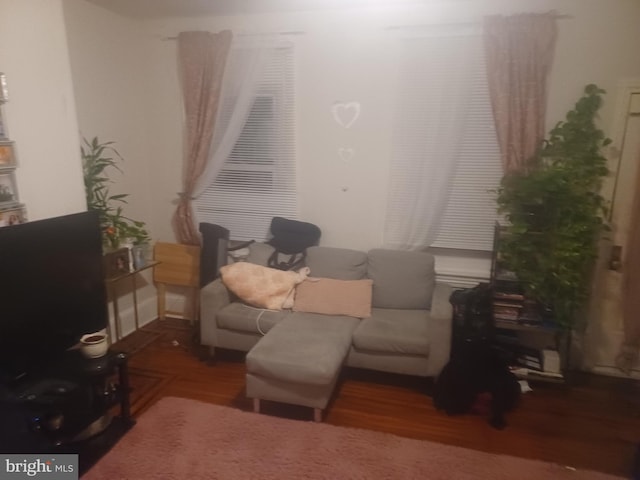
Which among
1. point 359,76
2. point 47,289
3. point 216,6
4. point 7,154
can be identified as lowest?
point 47,289

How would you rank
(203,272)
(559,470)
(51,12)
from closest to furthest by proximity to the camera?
(559,470) < (51,12) < (203,272)

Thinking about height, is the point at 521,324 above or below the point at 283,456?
above

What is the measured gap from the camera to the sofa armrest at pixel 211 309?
328 cm

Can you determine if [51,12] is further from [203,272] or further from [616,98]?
[616,98]

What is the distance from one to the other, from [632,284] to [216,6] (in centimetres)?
360

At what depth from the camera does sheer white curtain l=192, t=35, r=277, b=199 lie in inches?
139

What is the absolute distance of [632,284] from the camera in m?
3.01

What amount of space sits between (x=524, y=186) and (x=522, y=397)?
1407 millimetres

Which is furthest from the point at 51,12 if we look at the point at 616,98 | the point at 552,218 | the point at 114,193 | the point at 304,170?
the point at 616,98

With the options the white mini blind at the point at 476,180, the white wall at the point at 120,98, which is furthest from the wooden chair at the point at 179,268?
the white mini blind at the point at 476,180

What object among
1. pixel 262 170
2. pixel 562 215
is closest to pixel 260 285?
pixel 262 170

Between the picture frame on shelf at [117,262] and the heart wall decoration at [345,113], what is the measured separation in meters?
1.91

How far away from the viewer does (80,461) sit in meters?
2.34

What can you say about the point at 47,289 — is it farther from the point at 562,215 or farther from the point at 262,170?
the point at 562,215
